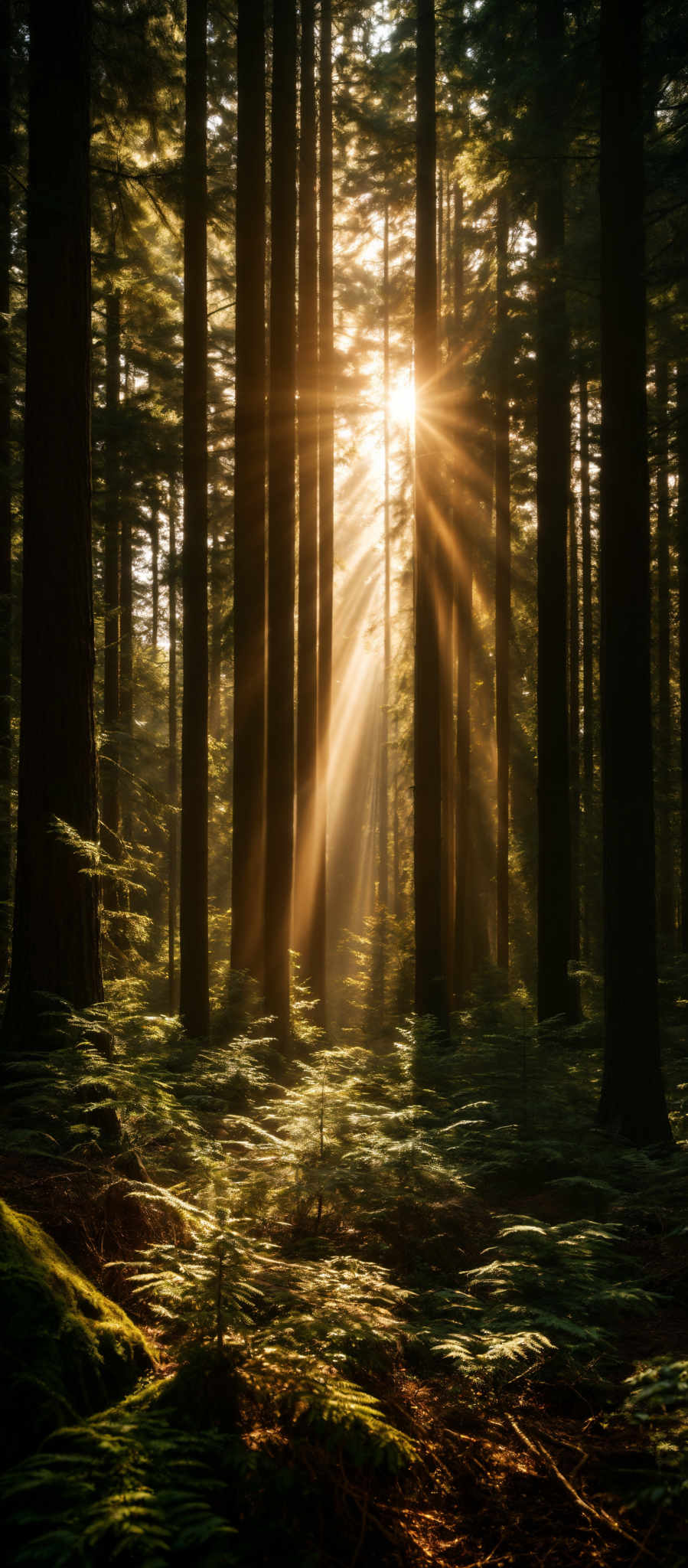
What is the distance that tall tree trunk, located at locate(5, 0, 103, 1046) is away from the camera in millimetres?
6688

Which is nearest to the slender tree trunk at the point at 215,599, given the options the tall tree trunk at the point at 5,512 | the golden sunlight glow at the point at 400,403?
the tall tree trunk at the point at 5,512

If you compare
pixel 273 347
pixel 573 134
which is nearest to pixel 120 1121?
pixel 273 347

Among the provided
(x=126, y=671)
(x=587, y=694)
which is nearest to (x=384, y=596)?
(x=587, y=694)

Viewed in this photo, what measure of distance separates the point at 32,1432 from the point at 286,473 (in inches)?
474

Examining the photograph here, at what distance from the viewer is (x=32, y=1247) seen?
2.86 metres

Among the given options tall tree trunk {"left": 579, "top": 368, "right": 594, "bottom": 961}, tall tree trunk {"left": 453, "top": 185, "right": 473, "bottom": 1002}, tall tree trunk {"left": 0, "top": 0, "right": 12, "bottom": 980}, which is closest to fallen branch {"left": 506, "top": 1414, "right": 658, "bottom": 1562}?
tall tree trunk {"left": 0, "top": 0, "right": 12, "bottom": 980}

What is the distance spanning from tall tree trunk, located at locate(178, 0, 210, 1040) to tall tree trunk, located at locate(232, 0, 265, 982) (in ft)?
1.82

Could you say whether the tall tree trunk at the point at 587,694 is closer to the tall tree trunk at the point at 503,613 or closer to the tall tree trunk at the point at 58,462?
the tall tree trunk at the point at 503,613

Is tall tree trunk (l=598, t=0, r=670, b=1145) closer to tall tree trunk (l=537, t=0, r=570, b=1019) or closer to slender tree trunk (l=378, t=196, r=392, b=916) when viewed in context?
tall tree trunk (l=537, t=0, r=570, b=1019)

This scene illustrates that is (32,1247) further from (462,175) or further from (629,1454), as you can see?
(462,175)

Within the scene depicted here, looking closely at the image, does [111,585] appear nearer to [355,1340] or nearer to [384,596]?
[355,1340]

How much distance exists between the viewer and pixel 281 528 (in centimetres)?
1254

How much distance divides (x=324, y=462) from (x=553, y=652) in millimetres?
6832

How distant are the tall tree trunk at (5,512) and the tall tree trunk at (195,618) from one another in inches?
93.6
